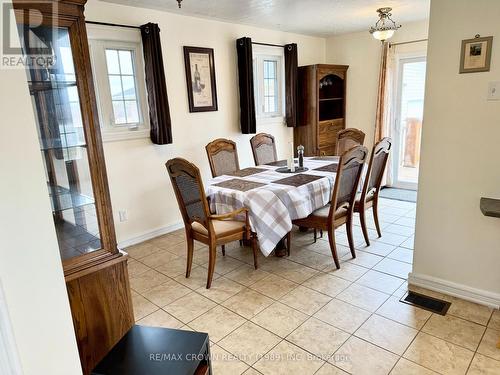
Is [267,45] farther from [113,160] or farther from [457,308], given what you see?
[457,308]

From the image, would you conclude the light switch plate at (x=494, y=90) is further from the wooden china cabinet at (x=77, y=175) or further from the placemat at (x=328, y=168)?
the wooden china cabinet at (x=77, y=175)

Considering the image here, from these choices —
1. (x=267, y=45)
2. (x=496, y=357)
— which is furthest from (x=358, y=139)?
(x=496, y=357)

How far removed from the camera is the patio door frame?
492 cm

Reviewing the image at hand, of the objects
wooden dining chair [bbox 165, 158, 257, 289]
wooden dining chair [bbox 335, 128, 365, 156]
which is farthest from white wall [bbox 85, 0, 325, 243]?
wooden dining chair [bbox 335, 128, 365, 156]

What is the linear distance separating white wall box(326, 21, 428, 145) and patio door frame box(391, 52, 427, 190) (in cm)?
15

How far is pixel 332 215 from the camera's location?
9.32ft

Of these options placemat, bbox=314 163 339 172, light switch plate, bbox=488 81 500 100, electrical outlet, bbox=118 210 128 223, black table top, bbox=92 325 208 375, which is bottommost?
electrical outlet, bbox=118 210 128 223

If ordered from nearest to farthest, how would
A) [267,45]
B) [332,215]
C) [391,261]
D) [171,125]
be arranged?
[332,215]
[391,261]
[171,125]
[267,45]

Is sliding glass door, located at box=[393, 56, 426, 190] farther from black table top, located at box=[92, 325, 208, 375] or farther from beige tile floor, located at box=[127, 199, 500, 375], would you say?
black table top, located at box=[92, 325, 208, 375]

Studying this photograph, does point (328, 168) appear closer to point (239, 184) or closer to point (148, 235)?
point (239, 184)

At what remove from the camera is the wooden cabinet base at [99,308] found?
4.73ft

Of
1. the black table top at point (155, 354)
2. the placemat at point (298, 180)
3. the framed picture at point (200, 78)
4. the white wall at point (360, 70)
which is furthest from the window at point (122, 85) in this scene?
the white wall at point (360, 70)

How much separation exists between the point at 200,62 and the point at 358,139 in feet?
6.67

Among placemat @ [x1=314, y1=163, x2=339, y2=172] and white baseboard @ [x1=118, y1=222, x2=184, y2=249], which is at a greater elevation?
placemat @ [x1=314, y1=163, x2=339, y2=172]
